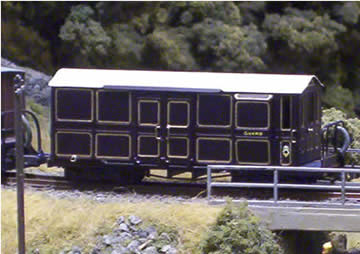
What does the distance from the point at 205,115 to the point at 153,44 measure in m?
15.5

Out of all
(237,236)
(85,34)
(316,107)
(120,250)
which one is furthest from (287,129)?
(85,34)

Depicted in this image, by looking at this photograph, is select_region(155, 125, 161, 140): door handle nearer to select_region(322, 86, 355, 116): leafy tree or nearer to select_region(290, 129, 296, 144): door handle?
select_region(290, 129, 296, 144): door handle

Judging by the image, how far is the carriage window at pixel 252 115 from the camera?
16.7 meters

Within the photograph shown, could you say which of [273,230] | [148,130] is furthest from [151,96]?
[273,230]

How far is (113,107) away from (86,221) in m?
3.23

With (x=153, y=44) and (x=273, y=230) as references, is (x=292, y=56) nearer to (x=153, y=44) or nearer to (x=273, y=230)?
(x=153, y=44)

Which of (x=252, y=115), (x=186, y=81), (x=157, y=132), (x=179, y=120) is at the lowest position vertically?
(x=157, y=132)

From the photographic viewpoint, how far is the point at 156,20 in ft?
108

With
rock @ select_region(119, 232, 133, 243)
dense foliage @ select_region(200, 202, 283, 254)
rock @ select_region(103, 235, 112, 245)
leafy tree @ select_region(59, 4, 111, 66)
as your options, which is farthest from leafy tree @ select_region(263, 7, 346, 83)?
rock @ select_region(103, 235, 112, 245)

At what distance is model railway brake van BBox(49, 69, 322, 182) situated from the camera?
16.7 m

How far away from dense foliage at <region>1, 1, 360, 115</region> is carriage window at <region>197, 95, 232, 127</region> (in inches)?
581

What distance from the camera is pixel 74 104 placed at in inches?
692

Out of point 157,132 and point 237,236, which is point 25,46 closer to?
point 157,132

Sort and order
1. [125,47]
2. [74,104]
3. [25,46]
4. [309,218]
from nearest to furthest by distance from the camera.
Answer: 1. [309,218]
2. [74,104]
3. [125,47]
4. [25,46]
